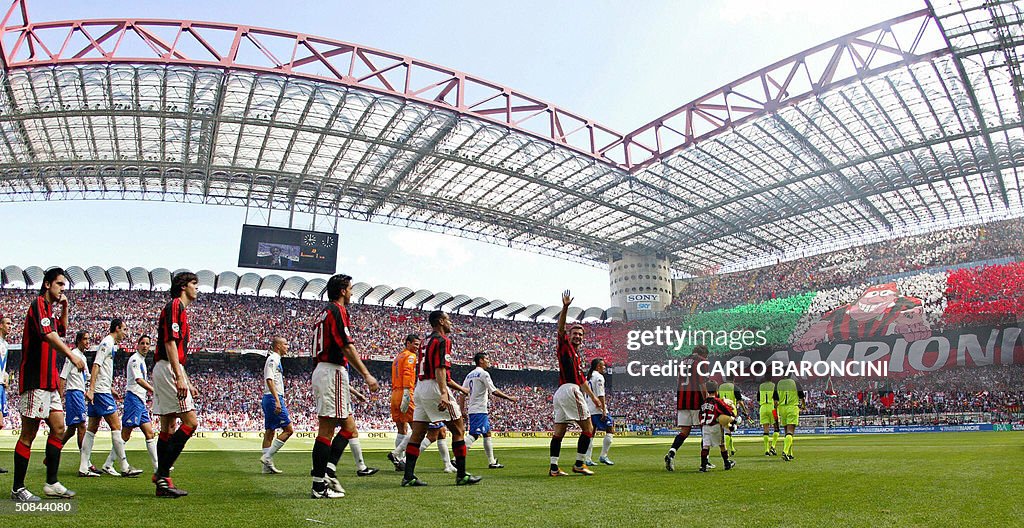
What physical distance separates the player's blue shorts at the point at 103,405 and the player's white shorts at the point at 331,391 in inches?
171

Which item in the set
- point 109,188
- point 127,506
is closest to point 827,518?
point 127,506

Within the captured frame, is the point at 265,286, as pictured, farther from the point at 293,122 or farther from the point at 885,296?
the point at 885,296

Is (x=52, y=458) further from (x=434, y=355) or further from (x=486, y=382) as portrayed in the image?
(x=486, y=382)

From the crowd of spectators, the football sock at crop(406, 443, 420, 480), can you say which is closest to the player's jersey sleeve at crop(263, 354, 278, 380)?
the football sock at crop(406, 443, 420, 480)

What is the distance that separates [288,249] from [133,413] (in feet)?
93.0

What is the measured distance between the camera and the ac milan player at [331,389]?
6.43 meters

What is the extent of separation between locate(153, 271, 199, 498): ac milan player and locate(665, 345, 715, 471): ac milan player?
6564 millimetres

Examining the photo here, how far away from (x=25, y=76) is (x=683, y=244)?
38.4m

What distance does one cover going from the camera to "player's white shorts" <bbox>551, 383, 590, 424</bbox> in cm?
955

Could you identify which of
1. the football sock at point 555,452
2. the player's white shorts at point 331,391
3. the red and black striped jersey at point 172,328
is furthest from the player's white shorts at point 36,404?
the football sock at point 555,452

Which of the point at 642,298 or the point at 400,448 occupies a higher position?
the point at 642,298

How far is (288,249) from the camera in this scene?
37.1 metres

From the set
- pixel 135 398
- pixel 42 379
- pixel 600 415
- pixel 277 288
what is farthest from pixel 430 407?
pixel 277 288

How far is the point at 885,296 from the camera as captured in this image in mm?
44438
